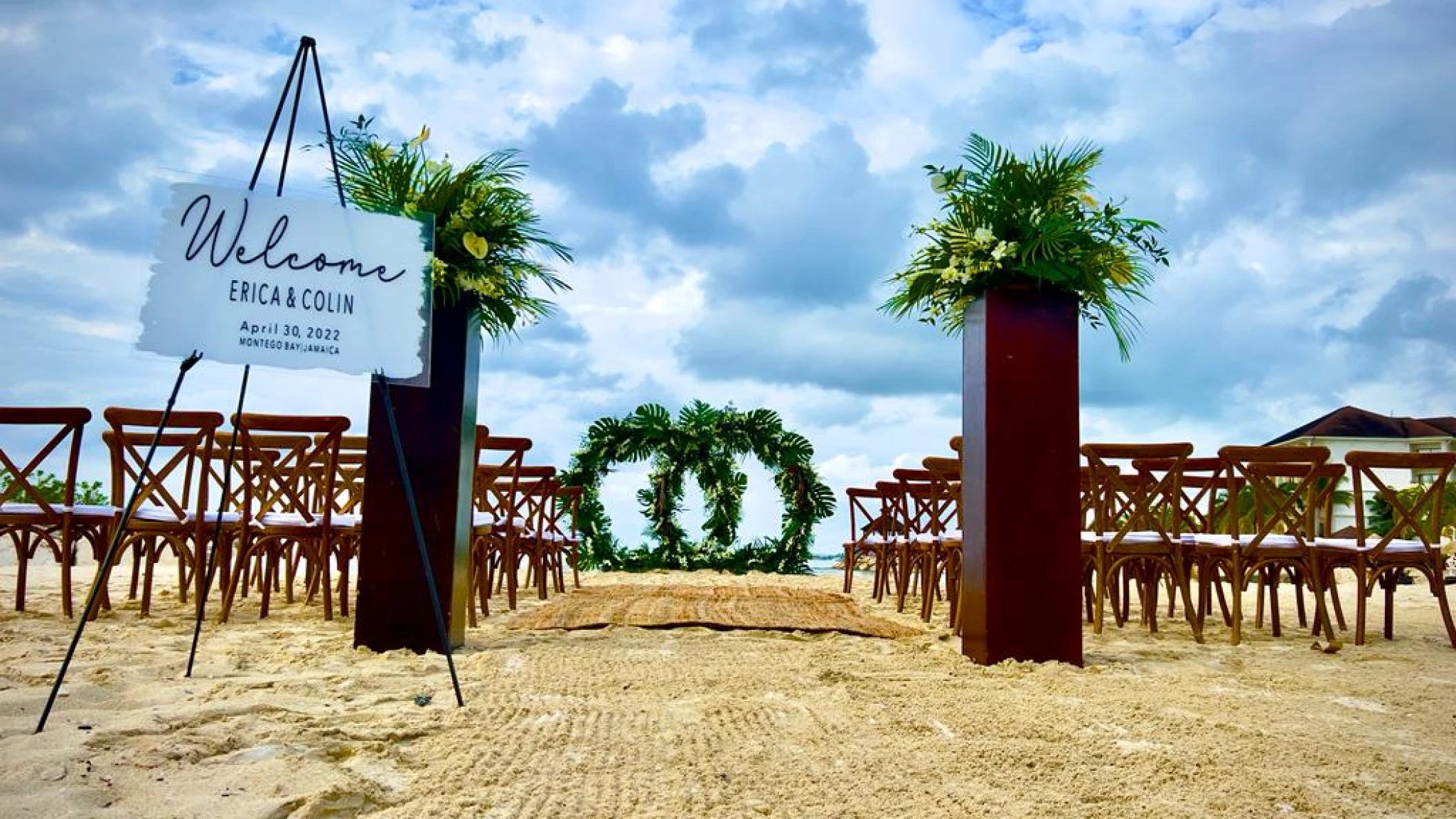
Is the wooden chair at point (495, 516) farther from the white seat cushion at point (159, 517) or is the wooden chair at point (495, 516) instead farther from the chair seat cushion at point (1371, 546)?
the chair seat cushion at point (1371, 546)

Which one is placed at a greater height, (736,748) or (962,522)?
(962,522)

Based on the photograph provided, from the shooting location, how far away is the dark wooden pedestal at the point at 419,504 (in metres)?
5.27

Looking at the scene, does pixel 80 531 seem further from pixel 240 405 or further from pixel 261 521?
pixel 240 405

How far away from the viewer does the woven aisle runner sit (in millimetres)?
6504

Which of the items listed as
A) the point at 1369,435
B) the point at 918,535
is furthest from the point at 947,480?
the point at 1369,435

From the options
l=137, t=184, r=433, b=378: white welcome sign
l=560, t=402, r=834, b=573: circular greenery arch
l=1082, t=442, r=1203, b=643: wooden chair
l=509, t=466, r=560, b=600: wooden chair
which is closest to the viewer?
l=137, t=184, r=433, b=378: white welcome sign

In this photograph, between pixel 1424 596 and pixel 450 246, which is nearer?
pixel 450 246

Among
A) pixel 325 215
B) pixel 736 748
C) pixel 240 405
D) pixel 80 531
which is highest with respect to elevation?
pixel 325 215

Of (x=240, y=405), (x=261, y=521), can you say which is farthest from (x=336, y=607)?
(x=240, y=405)

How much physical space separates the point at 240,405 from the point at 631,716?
2266 millimetres

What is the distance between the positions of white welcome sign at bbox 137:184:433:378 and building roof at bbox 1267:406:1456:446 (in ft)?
113

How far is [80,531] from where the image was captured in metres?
6.41

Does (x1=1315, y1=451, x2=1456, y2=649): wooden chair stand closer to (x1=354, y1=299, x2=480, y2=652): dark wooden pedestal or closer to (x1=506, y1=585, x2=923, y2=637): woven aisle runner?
(x1=506, y1=585, x2=923, y2=637): woven aisle runner

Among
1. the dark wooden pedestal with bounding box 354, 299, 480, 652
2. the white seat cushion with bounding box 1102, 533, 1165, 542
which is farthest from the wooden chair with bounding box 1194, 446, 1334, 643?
the dark wooden pedestal with bounding box 354, 299, 480, 652
